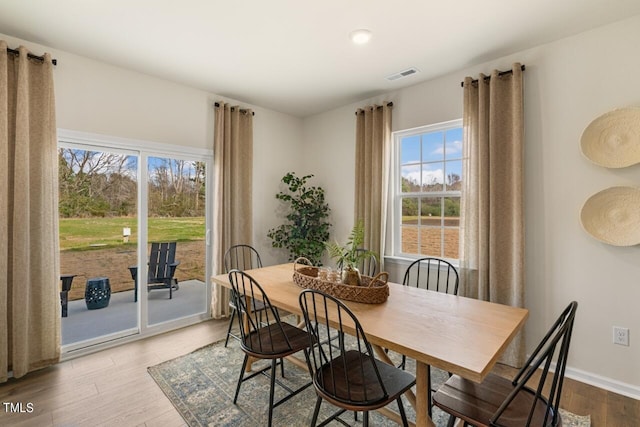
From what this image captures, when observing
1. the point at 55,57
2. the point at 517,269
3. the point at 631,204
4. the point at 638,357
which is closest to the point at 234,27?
the point at 55,57

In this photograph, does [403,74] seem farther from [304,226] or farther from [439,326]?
[439,326]

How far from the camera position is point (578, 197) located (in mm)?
2459

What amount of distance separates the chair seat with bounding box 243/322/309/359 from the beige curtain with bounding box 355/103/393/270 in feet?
5.45

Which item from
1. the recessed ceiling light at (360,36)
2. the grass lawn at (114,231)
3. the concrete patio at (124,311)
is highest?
the recessed ceiling light at (360,36)

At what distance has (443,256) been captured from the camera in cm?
330

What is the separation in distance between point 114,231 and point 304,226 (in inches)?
82.8

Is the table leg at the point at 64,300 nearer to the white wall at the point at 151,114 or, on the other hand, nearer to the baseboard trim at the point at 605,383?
the white wall at the point at 151,114

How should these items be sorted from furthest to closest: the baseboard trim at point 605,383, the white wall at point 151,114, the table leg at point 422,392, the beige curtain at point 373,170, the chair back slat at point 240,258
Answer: the chair back slat at point 240,258 < the beige curtain at point 373,170 < the white wall at point 151,114 < the baseboard trim at point 605,383 < the table leg at point 422,392

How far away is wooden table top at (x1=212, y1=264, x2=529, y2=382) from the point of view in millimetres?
1293

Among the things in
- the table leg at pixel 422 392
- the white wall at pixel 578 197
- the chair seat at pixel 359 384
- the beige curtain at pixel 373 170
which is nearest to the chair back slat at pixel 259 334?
the chair seat at pixel 359 384

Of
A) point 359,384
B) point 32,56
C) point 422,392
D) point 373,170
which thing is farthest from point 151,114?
point 422,392

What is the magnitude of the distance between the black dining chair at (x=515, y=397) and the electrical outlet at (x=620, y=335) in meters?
1.36

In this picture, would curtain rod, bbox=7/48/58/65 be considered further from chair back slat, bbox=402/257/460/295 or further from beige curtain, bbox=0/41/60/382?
chair back slat, bbox=402/257/460/295

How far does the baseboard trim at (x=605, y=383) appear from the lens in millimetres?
2254
